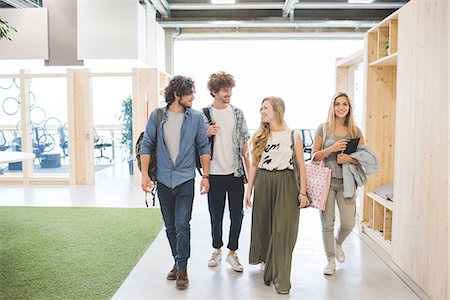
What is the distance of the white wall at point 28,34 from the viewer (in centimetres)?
779

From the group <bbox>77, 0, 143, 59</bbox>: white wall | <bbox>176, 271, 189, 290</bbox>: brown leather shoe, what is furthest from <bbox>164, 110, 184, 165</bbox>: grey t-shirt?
<bbox>77, 0, 143, 59</bbox>: white wall

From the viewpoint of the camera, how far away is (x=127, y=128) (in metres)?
9.60

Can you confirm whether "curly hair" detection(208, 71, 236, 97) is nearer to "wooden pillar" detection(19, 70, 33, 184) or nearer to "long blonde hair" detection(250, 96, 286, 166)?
"long blonde hair" detection(250, 96, 286, 166)

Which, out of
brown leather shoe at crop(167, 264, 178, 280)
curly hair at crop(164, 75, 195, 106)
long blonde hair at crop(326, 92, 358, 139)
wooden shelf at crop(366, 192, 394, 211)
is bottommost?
brown leather shoe at crop(167, 264, 178, 280)

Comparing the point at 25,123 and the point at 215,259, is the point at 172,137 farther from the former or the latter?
the point at 25,123

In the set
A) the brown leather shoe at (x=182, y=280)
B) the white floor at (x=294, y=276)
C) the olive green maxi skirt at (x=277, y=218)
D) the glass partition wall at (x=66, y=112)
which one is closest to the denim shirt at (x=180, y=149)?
the olive green maxi skirt at (x=277, y=218)

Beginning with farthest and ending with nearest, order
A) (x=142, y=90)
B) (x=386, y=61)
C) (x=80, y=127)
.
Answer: (x=80, y=127) → (x=142, y=90) → (x=386, y=61)

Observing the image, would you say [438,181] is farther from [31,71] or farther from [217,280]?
[31,71]

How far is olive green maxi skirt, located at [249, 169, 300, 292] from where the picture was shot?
3.33 m

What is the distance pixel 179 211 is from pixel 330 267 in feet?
4.47

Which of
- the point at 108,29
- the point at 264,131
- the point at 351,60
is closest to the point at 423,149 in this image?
the point at 264,131

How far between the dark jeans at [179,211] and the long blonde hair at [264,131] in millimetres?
529

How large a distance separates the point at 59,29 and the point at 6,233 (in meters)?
3.99

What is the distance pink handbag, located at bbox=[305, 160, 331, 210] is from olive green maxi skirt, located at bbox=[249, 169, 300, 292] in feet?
0.51
